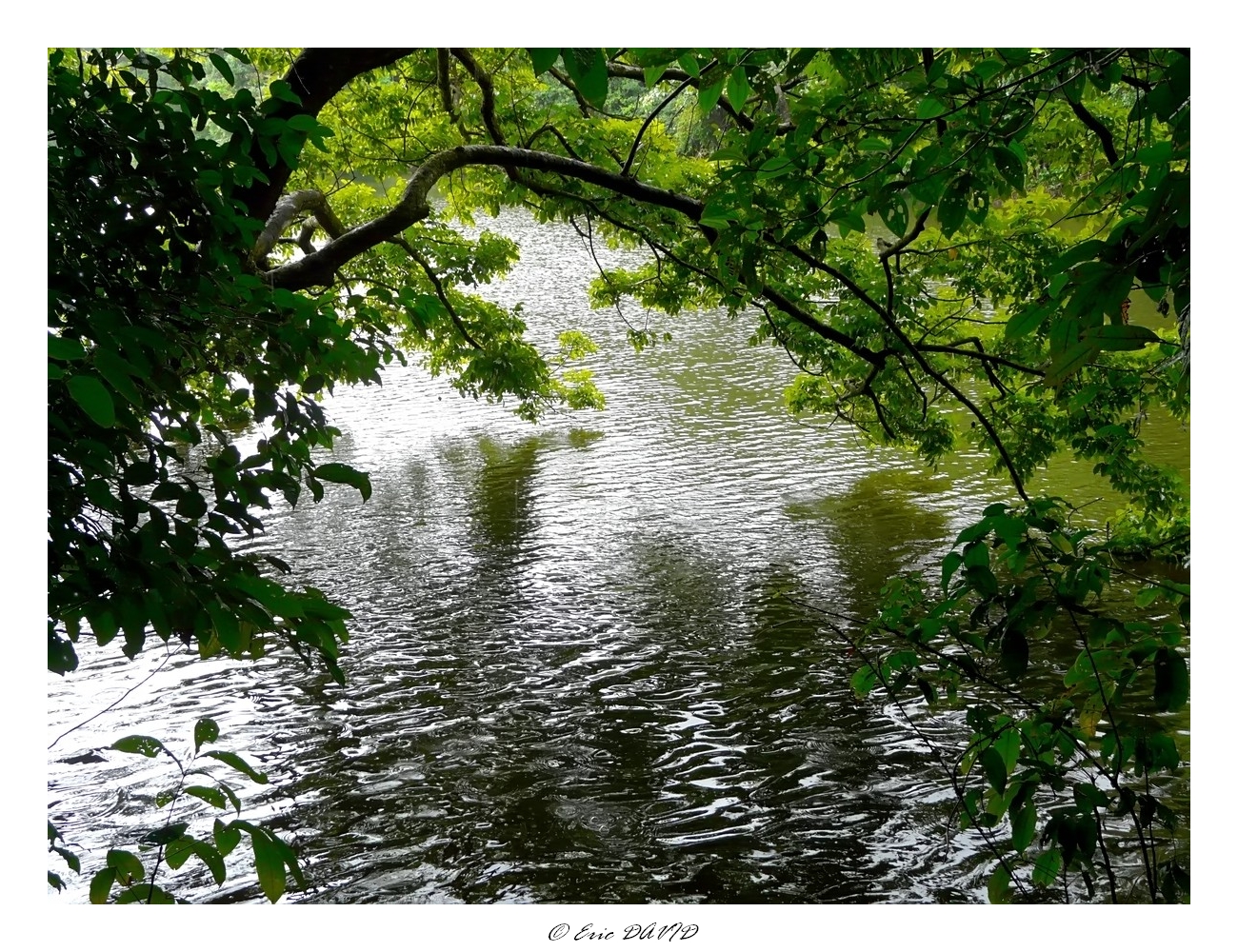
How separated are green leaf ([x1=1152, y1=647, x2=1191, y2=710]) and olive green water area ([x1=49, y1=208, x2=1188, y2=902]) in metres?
2.78

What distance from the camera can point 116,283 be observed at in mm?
2465

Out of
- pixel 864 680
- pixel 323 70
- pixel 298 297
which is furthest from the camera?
pixel 323 70

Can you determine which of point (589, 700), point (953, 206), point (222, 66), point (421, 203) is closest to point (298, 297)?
point (222, 66)

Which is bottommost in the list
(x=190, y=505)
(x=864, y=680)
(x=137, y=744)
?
(x=864, y=680)

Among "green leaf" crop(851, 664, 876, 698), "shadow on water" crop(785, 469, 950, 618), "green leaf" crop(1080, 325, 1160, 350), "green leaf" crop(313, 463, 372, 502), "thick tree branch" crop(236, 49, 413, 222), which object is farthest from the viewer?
"shadow on water" crop(785, 469, 950, 618)

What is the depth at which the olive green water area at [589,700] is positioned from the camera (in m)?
4.98

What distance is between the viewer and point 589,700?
698 cm

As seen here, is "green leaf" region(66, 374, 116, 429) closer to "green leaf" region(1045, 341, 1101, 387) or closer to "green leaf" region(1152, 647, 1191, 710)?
"green leaf" region(1045, 341, 1101, 387)

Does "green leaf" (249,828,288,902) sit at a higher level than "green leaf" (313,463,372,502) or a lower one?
lower

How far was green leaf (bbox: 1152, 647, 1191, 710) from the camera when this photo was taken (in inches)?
86.2

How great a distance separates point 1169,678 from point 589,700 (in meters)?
5.13

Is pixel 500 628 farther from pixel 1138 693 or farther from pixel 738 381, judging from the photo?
pixel 738 381

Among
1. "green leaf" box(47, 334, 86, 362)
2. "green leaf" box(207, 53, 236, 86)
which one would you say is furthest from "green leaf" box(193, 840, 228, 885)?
"green leaf" box(207, 53, 236, 86)

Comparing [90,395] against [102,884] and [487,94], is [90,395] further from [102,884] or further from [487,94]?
[487,94]
